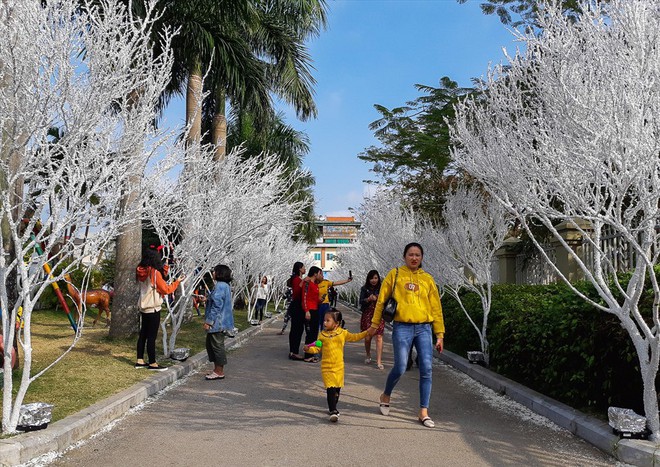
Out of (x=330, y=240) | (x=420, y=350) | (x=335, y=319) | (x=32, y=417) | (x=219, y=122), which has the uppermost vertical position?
(x=330, y=240)

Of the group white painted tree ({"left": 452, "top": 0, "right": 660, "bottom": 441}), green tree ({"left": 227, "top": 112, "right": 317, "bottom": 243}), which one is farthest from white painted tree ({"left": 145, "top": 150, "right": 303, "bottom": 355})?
green tree ({"left": 227, "top": 112, "right": 317, "bottom": 243})

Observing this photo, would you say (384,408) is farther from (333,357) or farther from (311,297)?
(311,297)

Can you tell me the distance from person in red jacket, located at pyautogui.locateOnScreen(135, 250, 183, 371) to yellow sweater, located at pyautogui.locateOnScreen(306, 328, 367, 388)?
3028 mm

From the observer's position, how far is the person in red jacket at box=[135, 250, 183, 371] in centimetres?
785

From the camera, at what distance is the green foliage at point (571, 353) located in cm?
503

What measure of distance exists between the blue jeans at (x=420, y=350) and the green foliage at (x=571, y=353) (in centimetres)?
136

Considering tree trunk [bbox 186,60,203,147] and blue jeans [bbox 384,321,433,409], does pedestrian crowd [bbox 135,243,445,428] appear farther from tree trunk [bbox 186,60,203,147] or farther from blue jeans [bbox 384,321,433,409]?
tree trunk [bbox 186,60,203,147]

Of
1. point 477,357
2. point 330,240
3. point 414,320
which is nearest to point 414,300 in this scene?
point 414,320

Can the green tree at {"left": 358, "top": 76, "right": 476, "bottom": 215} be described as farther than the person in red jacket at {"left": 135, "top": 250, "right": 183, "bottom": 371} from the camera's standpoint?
Yes

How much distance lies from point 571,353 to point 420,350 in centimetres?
154

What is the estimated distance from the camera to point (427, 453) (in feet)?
14.6

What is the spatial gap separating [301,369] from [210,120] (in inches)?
467

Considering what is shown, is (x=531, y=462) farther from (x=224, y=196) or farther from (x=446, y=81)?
(x=446, y=81)

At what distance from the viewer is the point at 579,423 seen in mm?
4977
